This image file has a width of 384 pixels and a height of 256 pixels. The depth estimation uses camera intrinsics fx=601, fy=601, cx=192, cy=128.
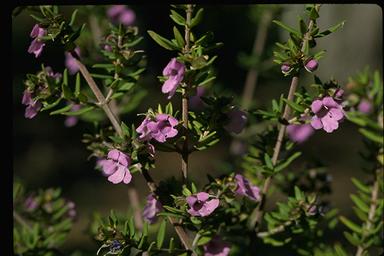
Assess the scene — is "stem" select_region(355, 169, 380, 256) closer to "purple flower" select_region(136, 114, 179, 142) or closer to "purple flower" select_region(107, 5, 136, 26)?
"purple flower" select_region(136, 114, 179, 142)

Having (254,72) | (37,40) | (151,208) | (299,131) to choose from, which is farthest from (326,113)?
(254,72)

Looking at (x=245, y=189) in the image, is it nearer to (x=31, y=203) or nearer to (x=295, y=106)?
(x=295, y=106)

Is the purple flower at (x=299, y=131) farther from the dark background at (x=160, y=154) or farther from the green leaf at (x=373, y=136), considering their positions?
the dark background at (x=160, y=154)

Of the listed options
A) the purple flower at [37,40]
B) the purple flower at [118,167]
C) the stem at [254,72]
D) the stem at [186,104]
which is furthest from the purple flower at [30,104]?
the stem at [254,72]

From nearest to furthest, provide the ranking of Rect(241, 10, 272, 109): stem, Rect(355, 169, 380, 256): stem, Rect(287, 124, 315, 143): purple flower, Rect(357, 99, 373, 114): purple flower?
Rect(355, 169, 380, 256): stem < Rect(357, 99, 373, 114): purple flower < Rect(287, 124, 315, 143): purple flower < Rect(241, 10, 272, 109): stem

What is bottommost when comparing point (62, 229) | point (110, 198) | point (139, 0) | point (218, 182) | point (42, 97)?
point (110, 198)

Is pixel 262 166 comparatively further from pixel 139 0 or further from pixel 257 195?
pixel 139 0

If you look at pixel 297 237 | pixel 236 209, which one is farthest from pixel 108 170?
pixel 297 237

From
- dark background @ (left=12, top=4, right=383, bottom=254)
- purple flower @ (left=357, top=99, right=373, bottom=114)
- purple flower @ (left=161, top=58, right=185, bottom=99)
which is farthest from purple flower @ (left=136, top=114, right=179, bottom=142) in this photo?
dark background @ (left=12, top=4, right=383, bottom=254)
